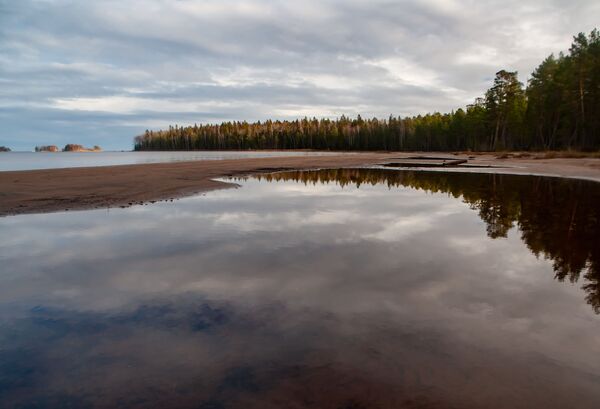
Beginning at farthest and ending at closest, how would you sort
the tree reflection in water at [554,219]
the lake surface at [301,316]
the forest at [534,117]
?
the forest at [534,117] → the tree reflection in water at [554,219] → the lake surface at [301,316]

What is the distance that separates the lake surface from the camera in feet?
11.5

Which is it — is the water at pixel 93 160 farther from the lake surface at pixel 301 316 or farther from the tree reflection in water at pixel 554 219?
the tree reflection in water at pixel 554 219

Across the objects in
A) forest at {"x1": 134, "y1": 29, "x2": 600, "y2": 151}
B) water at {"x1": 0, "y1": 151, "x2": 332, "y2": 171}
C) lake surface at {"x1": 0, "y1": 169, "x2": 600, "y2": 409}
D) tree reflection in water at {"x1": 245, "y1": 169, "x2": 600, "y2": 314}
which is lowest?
lake surface at {"x1": 0, "y1": 169, "x2": 600, "y2": 409}

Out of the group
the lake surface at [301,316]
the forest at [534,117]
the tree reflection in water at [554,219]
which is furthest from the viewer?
the forest at [534,117]

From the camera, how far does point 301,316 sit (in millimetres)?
5152

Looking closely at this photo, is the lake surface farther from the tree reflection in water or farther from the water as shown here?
the water

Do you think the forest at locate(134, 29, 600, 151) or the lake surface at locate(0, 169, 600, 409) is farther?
the forest at locate(134, 29, 600, 151)

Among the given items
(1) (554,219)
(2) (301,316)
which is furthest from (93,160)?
(2) (301,316)

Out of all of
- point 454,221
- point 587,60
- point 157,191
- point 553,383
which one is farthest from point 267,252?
point 587,60

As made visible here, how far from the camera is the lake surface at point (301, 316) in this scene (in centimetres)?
352

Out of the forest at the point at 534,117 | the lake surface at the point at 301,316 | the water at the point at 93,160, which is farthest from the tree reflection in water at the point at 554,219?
the water at the point at 93,160

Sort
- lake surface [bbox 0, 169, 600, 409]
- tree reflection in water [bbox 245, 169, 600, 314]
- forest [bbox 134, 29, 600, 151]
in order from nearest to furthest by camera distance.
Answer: lake surface [bbox 0, 169, 600, 409] → tree reflection in water [bbox 245, 169, 600, 314] → forest [bbox 134, 29, 600, 151]

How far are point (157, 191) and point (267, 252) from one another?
13.5 metres

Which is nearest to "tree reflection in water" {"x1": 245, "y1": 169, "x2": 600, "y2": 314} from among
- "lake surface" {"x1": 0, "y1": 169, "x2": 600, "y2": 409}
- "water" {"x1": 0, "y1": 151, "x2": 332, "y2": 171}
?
"lake surface" {"x1": 0, "y1": 169, "x2": 600, "y2": 409}
